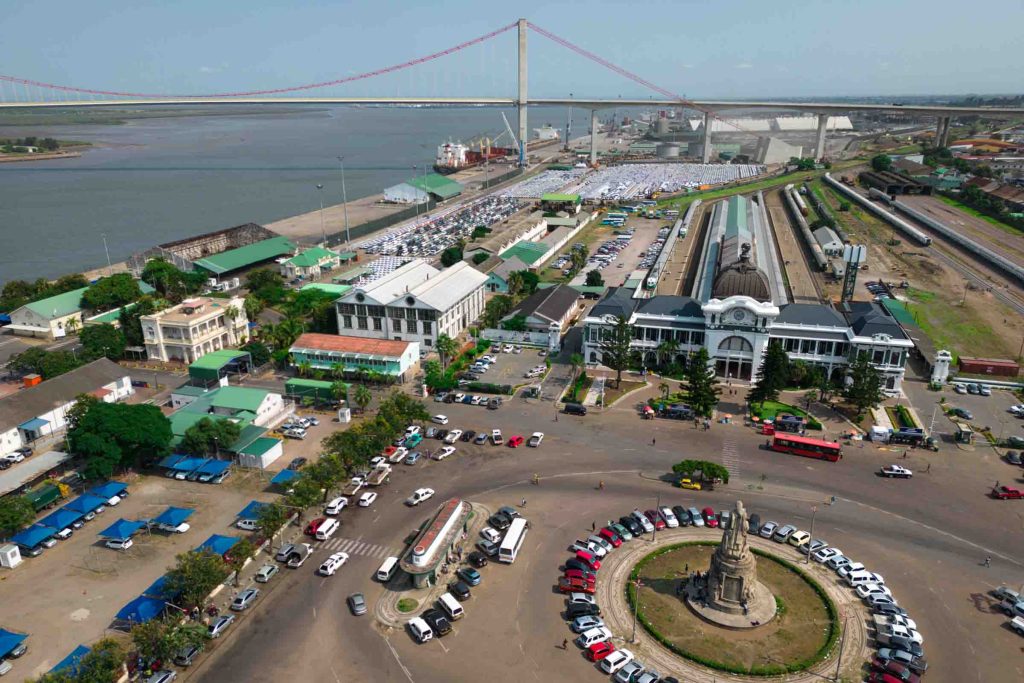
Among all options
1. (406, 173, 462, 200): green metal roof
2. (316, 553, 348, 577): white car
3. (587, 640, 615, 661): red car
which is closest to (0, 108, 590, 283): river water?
(406, 173, 462, 200): green metal roof

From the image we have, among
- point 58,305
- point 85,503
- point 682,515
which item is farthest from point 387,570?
point 58,305

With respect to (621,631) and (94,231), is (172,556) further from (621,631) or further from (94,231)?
(94,231)

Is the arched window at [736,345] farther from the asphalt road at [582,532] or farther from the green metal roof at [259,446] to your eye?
the green metal roof at [259,446]

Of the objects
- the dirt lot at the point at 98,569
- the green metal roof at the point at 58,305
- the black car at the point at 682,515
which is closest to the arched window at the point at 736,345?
the black car at the point at 682,515

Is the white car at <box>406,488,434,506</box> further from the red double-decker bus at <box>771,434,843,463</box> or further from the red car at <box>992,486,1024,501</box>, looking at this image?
the red car at <box>992,486,1024,501</box>

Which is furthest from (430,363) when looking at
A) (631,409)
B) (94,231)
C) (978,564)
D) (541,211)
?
(94,231)

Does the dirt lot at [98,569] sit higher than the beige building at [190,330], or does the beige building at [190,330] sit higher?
the beige building at [190,330]
